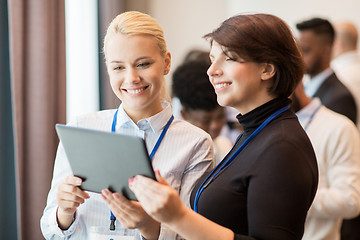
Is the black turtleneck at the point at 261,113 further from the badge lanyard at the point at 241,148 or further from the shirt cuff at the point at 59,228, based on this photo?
the shirt cuff at the point at 59,228

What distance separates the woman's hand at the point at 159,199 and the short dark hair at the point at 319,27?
9.03 feet

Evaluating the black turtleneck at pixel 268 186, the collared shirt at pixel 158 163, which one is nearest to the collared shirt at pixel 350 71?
the collared shirt at pixel 158 163

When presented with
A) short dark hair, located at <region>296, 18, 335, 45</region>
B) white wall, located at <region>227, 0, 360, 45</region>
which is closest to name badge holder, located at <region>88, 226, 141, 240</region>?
short dark hair, located at <region>296, 18, 335, 45</region>

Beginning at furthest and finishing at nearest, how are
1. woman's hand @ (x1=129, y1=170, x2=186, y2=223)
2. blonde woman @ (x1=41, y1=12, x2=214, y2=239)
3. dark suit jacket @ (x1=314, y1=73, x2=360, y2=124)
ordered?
dark suit jacket @ (x1=314, y1=73, x2=360, y2=124), blonde woman @ (x1=41, y1=12, x2=214, y2=239), woman's hand @ (x1=129, y1=170, x2=186, y2=223)

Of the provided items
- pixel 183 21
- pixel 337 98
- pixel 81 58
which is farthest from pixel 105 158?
pixel 183 21

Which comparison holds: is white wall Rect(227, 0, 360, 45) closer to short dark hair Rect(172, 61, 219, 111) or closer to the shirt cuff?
short dark hair Rect(172, 61, 219, 111)

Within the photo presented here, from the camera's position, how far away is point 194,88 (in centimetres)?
254

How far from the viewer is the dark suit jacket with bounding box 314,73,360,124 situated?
11.1ft

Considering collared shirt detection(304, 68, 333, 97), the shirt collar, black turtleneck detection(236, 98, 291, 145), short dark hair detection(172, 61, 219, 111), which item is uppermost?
black turtleneck detection(236, 98, 291, 145)

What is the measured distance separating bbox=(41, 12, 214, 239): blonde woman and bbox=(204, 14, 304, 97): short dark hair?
0.86 ft

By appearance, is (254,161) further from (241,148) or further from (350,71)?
(350,71)

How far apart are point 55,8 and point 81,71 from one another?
0.75m

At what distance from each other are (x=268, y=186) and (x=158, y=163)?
1.54 ft

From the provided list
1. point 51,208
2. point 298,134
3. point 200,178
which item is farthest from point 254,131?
point 51,208
